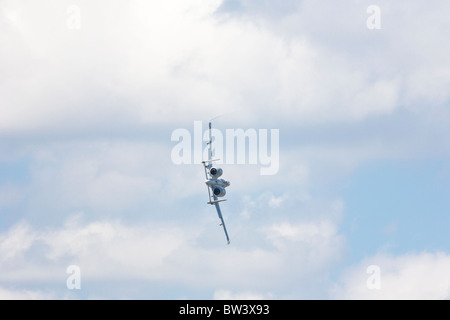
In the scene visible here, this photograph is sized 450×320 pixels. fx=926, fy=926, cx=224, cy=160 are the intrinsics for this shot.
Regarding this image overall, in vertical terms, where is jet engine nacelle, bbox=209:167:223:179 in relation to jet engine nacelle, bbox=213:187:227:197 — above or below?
above

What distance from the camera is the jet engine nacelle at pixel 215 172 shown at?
611 ft

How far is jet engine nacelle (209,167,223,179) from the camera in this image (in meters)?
186

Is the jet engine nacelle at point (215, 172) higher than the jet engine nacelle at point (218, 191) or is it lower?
higher

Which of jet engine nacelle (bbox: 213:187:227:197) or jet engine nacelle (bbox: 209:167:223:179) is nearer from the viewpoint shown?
jet engine nacelle (bbox: 209:167:223:179)

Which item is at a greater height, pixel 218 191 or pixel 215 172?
pixel 215 172

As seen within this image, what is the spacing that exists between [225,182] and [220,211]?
1045 centimetres

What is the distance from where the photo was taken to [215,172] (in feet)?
612

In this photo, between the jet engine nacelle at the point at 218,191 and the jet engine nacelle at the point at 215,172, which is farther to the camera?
the jet engine nacelle at the point at 218,191

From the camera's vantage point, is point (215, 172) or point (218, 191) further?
point (218, 191)
